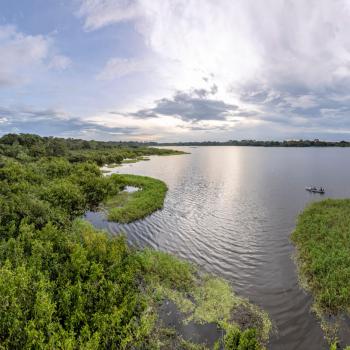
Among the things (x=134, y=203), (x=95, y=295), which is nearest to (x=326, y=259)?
(x=95, y=295)

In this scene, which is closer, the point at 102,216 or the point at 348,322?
the point at 348,322

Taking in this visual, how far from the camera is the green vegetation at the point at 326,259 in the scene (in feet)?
47.1

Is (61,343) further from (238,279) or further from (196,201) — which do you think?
(196,201)

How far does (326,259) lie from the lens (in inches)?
705

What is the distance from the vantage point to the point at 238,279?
17.3 meters

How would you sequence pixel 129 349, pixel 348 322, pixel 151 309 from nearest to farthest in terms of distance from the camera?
1. pixel 129 349
2. pixel 348 322
3. pixel 151 309

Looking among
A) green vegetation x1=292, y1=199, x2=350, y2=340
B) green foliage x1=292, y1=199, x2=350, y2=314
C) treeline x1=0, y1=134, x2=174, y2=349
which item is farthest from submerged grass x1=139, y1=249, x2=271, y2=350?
green foliage x1=292, y1=199, x2=350, y2=314

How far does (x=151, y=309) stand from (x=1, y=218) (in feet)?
45.6

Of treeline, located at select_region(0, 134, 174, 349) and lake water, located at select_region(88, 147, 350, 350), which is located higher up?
treeline, located at select_region(0, 134, 174, 349)

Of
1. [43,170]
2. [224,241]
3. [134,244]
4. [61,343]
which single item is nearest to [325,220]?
[224,241]

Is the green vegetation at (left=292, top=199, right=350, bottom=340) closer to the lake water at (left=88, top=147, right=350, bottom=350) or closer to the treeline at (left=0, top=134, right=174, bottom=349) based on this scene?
the lake water at (left=88, top=147, right=350, bottom=350)

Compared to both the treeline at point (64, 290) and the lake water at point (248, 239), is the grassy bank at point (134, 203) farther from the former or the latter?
the treeline at point (64, 290)

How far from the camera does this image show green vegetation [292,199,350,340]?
565 inches

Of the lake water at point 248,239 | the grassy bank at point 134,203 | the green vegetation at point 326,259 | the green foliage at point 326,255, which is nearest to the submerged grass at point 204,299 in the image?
the lake water at point 248,239
